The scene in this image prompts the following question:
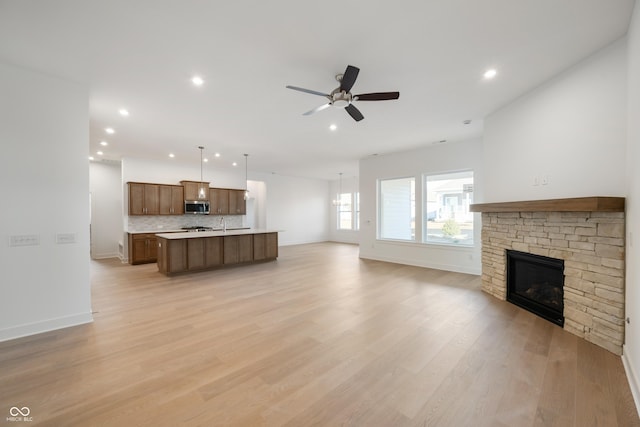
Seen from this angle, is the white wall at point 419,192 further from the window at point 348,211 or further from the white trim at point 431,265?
the window at point 348,211

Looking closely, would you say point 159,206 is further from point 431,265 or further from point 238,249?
point 431,265

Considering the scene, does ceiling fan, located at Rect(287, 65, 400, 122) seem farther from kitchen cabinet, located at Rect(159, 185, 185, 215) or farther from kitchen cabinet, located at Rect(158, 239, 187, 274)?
kitchen cabinet, located at Rect(159, 185, 185, 215)

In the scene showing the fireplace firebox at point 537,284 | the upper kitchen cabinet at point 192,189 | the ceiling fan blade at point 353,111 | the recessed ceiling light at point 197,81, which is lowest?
the fireplace firebox at point 537,284

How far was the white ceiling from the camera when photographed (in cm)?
211

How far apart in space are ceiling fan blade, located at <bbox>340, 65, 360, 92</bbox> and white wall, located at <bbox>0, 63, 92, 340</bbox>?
326 cm

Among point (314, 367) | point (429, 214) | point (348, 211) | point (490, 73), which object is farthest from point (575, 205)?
point (348, 211)

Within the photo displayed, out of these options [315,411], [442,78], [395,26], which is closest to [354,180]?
[442,78]

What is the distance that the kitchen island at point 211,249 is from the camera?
19.1 ft

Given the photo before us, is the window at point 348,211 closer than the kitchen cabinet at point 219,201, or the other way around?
the kitchen cabinet at point 219,201

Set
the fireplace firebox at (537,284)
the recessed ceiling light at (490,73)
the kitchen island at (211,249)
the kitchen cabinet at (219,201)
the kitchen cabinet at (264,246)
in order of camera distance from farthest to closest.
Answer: the kitchen cabinet at (219,201) → the kitchen cabinet at (264,246) → the kitchen island at (211,249) → the fireplace firebox at (537,284) → the recessed ceiling light at (490,73)

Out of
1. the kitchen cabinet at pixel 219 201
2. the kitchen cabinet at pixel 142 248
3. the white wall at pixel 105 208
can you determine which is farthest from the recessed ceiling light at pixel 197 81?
the white wall at pixel 105 208

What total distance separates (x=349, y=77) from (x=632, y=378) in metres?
3.51

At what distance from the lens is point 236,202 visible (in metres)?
9.14

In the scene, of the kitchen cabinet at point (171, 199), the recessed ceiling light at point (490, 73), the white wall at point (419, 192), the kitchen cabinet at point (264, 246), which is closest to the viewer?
the recessed ceiling light at point (490, 73)
